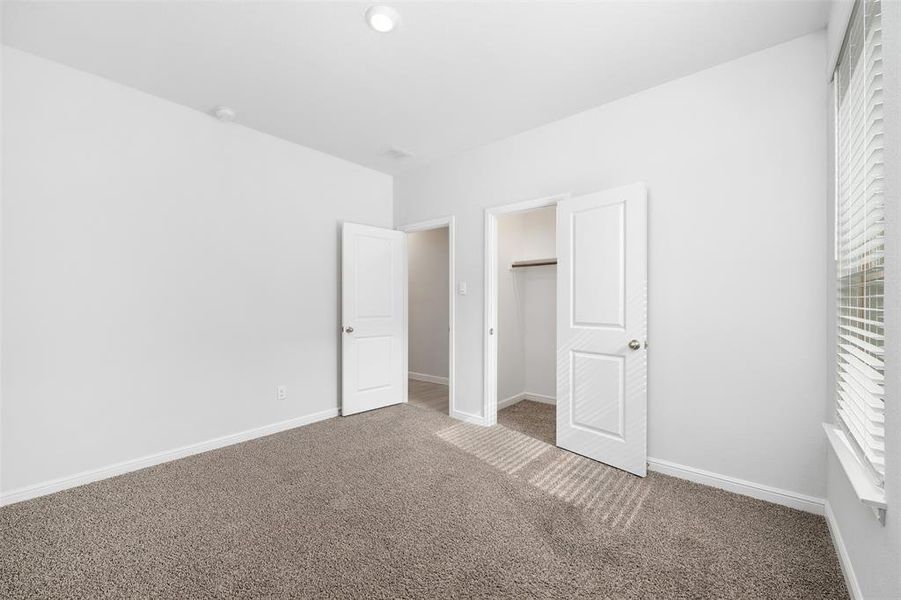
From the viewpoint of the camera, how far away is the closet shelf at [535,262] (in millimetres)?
4048

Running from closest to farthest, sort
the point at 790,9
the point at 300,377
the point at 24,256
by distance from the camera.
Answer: the point at 790,9
the point at 24,256
the point at 300,377

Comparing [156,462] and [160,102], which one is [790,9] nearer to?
[160,102]

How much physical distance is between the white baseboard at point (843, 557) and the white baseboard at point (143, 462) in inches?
139

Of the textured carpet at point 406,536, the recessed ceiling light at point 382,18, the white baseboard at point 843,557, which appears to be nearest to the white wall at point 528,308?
the textured carpet at point 406,536

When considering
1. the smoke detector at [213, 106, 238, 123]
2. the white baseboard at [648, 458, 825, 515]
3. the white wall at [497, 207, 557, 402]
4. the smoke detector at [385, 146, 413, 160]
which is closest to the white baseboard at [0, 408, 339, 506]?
the white wall at [497, 207, 557, 402]

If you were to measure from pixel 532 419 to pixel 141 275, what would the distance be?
3.38 m

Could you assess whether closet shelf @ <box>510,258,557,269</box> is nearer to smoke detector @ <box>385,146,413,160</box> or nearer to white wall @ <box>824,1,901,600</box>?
smoke detector @ <box>385,146,413,160</box>

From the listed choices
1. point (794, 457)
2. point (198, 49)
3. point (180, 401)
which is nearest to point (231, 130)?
point (198, 49)

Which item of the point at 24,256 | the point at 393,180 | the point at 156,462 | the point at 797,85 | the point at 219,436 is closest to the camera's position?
the point at 797,85

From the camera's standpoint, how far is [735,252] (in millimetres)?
2238

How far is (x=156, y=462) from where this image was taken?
8.79 ft

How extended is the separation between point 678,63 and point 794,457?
2.35 metres

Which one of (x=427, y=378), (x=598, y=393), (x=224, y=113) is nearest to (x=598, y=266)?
(x=598, y=393)

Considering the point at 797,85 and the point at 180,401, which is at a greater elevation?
the point at 797,85
